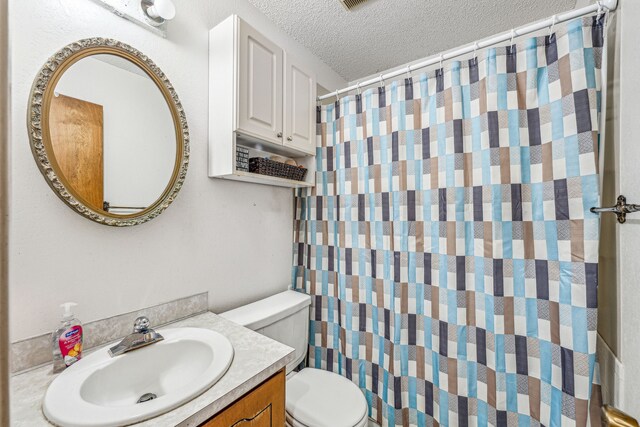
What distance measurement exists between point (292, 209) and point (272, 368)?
112cm

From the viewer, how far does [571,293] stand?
99cm

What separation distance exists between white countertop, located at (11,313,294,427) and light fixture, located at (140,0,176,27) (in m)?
1.27

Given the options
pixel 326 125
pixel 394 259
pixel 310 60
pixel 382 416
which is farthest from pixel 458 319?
pixel 310 60

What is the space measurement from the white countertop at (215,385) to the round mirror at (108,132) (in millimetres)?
509

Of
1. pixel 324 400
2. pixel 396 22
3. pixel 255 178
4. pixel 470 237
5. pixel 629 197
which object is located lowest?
pixel 324 400

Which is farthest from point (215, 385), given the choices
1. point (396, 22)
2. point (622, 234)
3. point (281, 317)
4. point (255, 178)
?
point (396, 22)

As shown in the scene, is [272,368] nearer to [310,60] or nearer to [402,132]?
[402,132]

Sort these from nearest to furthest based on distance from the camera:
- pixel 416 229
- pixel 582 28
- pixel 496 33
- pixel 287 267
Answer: pixel 582 28 < pixel 416 229 < pixel 496 33 < pixel 287 267

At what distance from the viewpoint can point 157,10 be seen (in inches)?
41.2

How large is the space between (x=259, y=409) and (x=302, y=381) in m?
0.64

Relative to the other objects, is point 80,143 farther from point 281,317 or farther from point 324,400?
point 324,400

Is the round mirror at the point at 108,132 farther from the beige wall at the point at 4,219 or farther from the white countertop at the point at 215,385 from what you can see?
the beige wall at the point at 4,219

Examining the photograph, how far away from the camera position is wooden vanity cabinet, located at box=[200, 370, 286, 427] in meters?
0.74

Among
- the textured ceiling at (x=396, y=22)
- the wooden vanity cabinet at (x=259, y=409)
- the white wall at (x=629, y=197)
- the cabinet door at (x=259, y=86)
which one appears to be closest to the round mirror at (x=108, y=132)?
the cabinet door at (x=259, y=86)
